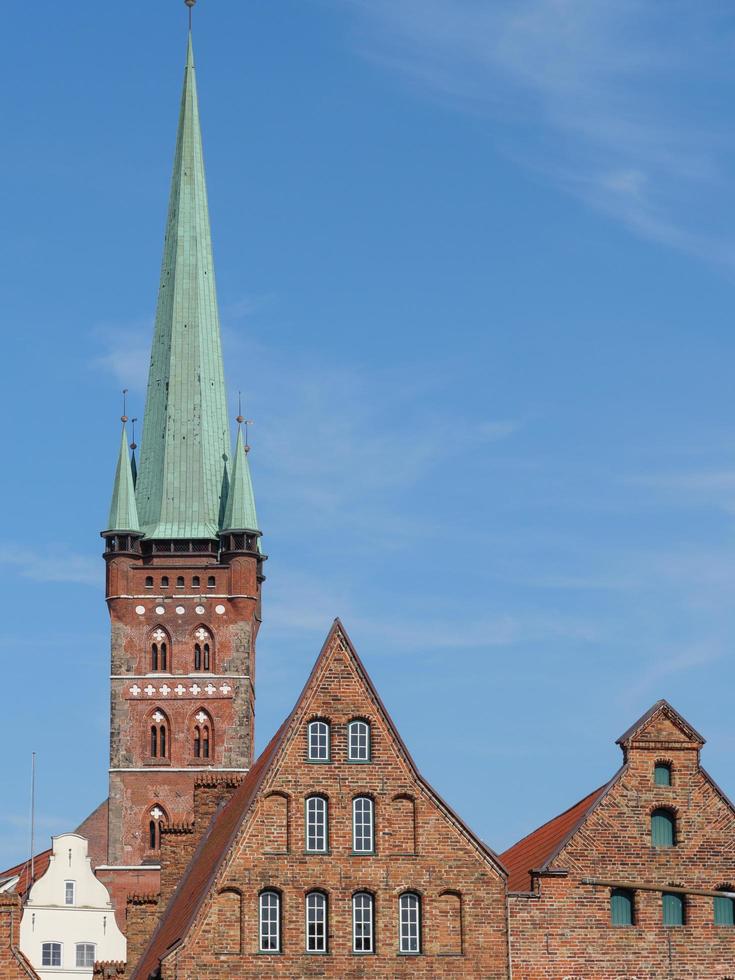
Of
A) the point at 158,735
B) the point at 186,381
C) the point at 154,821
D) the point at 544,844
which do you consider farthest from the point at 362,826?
the point at 186,381

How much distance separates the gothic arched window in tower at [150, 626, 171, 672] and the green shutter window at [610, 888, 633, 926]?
82117mm

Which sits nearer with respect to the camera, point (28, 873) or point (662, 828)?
point (662, 828)

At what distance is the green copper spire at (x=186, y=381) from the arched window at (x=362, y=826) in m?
83.7

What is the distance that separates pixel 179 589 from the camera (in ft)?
457

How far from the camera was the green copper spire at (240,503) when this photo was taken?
140 meters

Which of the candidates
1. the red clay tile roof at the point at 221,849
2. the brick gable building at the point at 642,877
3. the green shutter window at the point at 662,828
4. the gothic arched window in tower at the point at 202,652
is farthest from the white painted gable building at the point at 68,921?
the gothic arched window in tower at the point at 202,652

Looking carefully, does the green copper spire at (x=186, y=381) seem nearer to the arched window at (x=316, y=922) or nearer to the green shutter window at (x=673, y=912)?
the arched window at (x=316, y=922)

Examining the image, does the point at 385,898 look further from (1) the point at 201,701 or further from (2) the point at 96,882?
(1) the point at 201,701

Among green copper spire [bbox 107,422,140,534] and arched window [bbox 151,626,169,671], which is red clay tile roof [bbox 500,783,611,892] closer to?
arched window [bbox 151,626,169,671]

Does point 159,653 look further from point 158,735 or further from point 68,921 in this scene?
point 68,921

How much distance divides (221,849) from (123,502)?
8412cm

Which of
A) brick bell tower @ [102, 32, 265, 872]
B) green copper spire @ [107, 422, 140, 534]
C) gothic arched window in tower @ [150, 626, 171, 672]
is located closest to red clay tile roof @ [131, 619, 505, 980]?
brick bell tower @ [102, 32, 265, 872]

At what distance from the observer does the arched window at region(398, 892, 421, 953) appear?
56938 mm

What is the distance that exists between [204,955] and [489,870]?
7.20 meters
